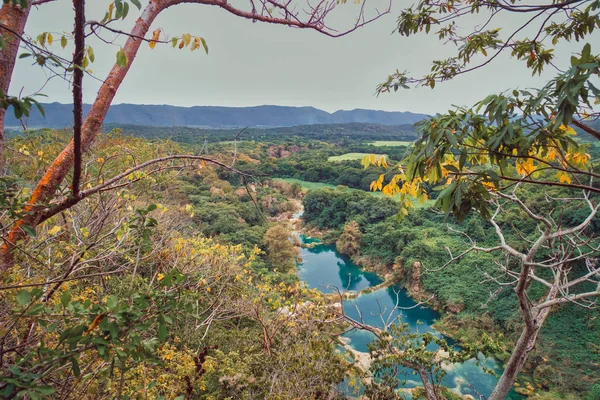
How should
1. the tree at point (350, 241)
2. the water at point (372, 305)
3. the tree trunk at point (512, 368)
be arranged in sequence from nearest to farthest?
the tree trunk at point (512, 368) → the water at point (372, 305) → the tree at point (350, 241)

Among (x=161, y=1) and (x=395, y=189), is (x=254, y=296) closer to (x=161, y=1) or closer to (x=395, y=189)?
(x=395, y=189)

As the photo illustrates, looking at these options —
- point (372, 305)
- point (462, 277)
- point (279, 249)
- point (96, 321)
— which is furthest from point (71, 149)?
point (462, 277)

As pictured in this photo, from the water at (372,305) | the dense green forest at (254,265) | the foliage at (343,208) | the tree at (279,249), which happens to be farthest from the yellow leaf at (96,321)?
the foliage at (343,208)

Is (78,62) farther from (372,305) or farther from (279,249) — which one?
(372,305)

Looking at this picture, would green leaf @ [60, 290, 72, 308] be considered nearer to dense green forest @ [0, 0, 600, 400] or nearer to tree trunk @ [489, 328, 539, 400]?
dense green forest @ [0, 0, 600, 400]

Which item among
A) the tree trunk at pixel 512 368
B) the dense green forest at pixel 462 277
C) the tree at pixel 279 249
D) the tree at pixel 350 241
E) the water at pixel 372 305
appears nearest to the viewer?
the tree trunk at pixel 512 368

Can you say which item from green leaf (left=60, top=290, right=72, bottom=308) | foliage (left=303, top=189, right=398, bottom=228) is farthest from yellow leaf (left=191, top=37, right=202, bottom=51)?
foliage (left=303, top=189, right=398, bottom=228)

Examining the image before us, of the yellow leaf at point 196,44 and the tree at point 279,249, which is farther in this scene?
the tree at point 279,249

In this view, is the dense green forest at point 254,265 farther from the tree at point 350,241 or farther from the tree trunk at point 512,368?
the tree at point 350,241
